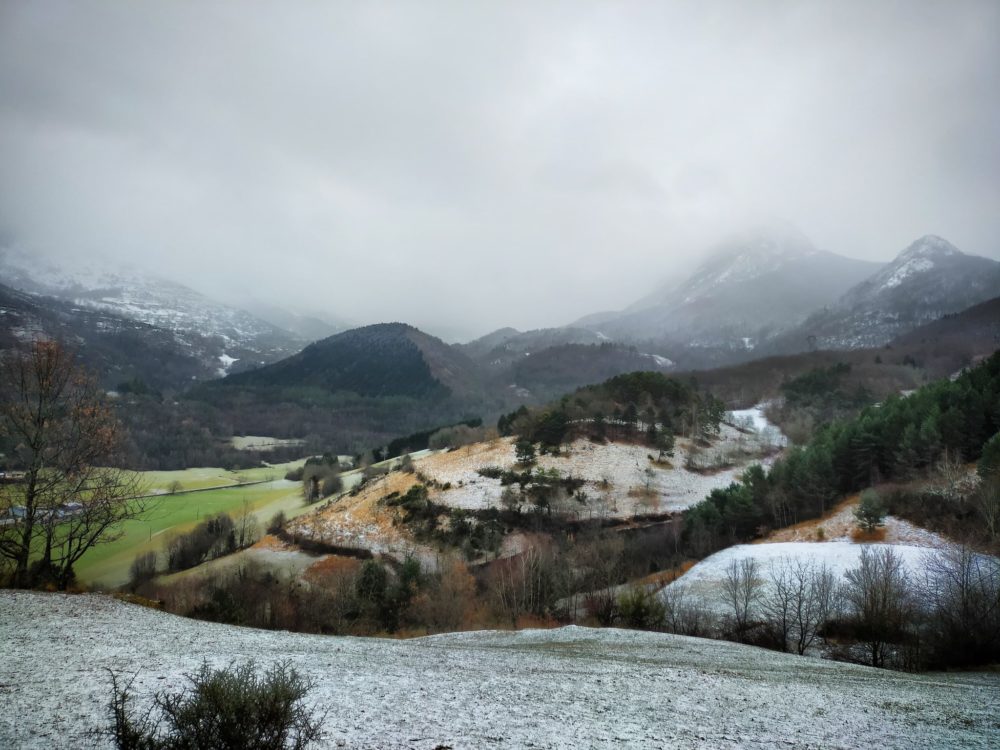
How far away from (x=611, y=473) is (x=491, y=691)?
69709mm

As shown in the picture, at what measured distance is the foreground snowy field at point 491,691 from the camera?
9.95 metres

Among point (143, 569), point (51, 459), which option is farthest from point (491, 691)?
point (143, 569)

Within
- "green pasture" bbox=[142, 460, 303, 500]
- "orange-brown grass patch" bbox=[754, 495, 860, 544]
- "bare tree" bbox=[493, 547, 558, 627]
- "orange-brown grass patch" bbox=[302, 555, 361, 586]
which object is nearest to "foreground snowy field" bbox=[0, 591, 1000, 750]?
"bare tree" bbox=[493, 547, 558, 627]

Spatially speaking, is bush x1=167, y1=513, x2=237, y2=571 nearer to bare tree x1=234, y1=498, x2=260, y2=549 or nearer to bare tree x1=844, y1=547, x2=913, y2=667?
bare tree x1=234, y1=498, x2=260, y2=549

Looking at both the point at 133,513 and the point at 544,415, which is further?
the point at 544,415

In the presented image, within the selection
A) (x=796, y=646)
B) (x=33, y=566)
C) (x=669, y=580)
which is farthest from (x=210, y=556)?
(x=796, y=646)

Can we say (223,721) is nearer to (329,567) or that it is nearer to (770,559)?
(770,559)

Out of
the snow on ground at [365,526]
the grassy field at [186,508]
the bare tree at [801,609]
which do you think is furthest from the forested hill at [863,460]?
the grassy field at [186,508]

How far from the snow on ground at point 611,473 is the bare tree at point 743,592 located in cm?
3210

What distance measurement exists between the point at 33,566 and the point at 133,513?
4548mm

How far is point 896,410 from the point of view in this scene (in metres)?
60.1

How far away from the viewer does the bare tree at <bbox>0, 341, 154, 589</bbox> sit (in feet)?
69.6

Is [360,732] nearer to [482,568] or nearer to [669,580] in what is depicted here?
[669,580]

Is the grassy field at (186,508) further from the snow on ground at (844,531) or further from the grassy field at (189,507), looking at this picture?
the snow on ground at (844,531)
